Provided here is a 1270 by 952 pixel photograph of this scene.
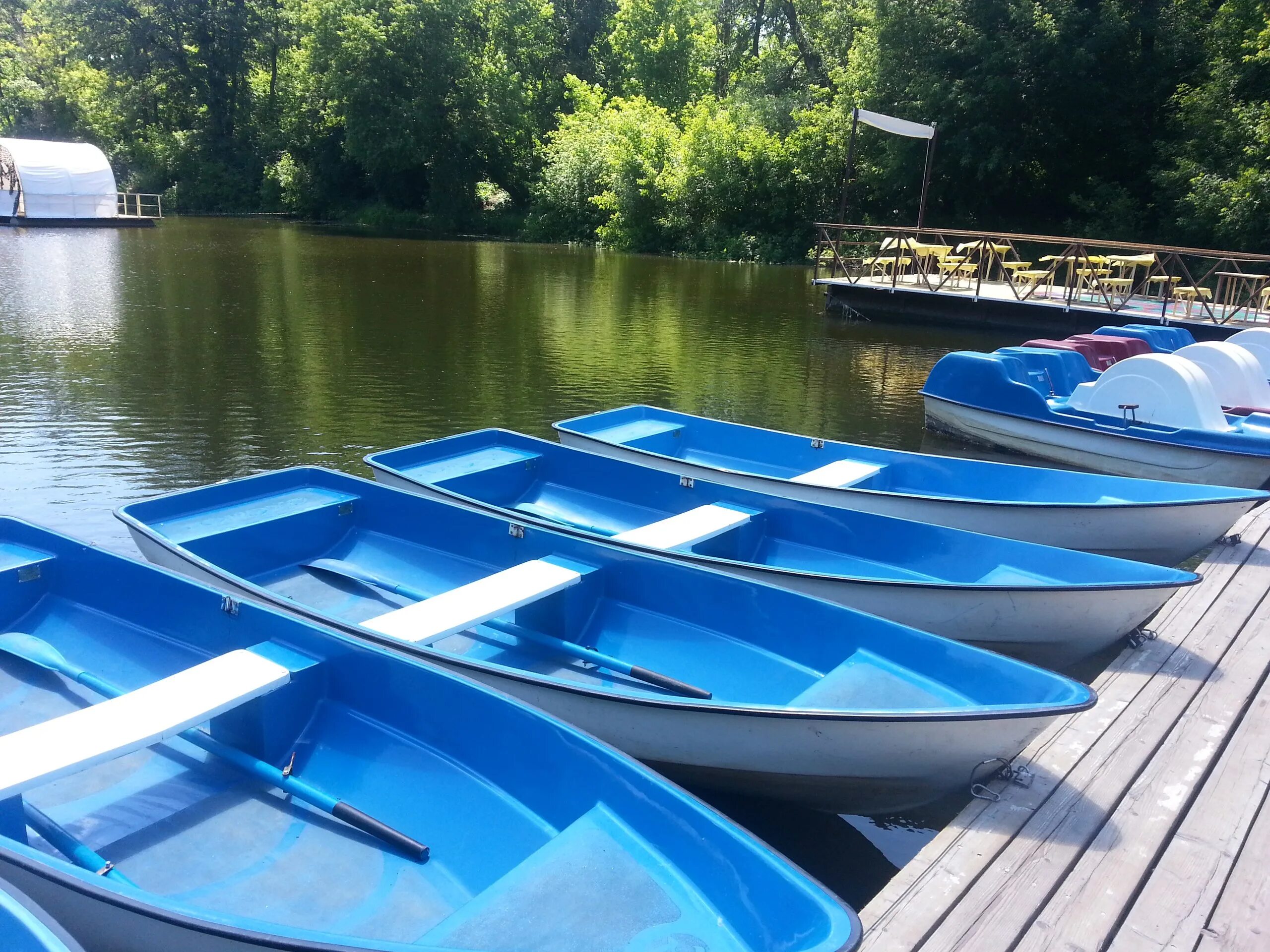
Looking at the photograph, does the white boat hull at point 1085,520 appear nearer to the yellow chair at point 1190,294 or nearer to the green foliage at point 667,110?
the yellow chair at point 1190,294

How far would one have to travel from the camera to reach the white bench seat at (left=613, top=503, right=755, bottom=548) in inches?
243

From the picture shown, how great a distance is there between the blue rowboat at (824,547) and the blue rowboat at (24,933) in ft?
11.8

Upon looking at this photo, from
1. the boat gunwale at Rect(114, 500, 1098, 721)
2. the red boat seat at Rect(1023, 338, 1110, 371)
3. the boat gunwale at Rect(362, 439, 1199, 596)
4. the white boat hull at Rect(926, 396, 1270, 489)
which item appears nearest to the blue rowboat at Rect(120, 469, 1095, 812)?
the boat gunwale at Rect(114, 500, 1098, 721)

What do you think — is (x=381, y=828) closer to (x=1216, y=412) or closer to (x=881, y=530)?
(x=881, y=530)

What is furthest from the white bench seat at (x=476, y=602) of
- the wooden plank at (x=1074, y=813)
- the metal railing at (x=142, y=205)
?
the metal railing at (x=142, y=205)

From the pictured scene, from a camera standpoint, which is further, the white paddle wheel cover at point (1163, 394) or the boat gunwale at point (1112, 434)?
the white paddle wheel cover at point (1163, 394)

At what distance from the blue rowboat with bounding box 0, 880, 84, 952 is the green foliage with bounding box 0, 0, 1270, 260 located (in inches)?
1070

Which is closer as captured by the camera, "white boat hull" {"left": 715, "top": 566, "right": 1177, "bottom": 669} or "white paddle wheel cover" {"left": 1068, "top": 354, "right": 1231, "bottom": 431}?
"white boat hull" {"left": 715, "top": 566, "right": 1177, "bottom": 669}

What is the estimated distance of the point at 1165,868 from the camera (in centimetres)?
377

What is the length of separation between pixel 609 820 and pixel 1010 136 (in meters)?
30.8

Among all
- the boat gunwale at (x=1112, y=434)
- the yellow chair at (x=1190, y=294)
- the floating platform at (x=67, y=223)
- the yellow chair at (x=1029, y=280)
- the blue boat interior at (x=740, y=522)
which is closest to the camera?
the blue boat interior at (x=740, y=522)

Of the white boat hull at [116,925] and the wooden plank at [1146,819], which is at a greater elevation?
the white boat hull at [116,925]

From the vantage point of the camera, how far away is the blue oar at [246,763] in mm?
3691

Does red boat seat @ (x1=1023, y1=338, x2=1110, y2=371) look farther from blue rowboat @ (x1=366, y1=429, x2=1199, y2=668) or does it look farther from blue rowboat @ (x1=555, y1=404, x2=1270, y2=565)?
blue rowboat @ (x1=366, y1=429, x2=1199, y2=668)
